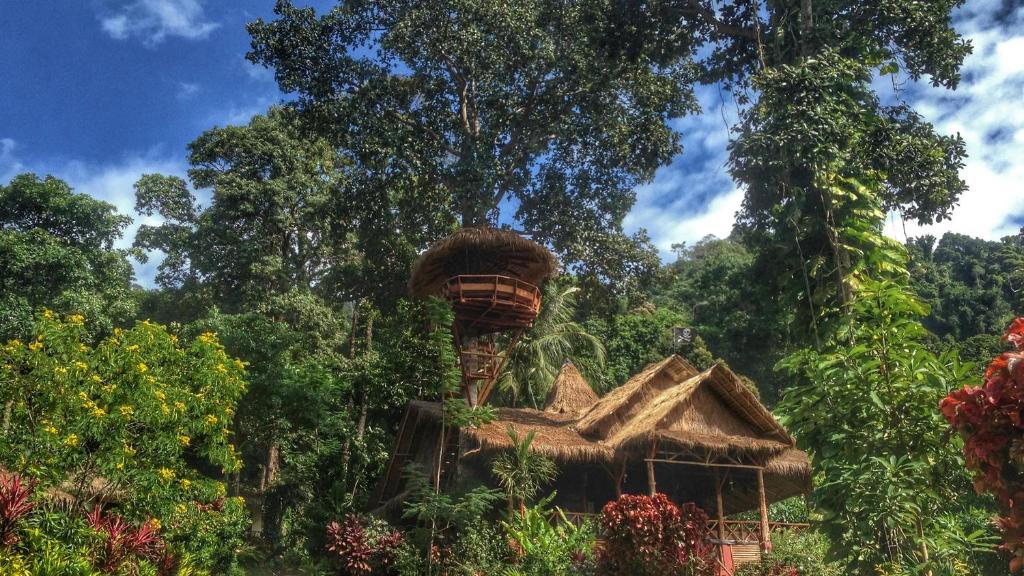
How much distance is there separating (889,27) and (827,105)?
86.8 inches

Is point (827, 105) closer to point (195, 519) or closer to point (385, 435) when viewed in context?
point (195, 519)

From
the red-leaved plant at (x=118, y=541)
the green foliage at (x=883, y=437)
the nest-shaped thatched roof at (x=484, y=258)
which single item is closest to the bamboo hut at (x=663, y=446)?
the nest-shaped thatched roof at (x=484, y=258)

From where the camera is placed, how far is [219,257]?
2089 cm

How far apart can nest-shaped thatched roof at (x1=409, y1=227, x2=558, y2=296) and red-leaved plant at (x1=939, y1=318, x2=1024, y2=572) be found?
30.9ft

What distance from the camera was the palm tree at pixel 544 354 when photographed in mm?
20578

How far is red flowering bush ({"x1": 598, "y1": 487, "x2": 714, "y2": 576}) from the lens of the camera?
6949mm

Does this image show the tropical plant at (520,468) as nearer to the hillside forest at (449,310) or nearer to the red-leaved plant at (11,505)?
the hillside forest at (449,310)

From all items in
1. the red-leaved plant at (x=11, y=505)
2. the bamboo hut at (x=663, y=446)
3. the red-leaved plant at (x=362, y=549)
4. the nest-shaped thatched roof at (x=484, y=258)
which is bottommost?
the red-leaved plant at (x=362, y=549)

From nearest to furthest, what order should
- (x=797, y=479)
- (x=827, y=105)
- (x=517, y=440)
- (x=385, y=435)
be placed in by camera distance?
(x=827, y=105) < (x=517, y=440) < (x=797, y=479) < (x=385, y=435)

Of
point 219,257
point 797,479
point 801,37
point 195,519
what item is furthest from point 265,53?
point 797,479

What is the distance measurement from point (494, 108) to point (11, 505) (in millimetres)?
10702

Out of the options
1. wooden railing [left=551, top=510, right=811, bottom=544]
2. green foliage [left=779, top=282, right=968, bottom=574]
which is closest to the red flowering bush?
green foliage [left=779, top=282, right=968, bottom=574]

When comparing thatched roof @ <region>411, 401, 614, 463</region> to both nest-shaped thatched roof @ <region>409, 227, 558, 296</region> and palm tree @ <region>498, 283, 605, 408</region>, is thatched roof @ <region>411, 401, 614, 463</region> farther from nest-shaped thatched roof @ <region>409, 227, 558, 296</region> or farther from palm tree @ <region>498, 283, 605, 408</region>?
palm tree @ <region>498, 283, 605, 408</region>

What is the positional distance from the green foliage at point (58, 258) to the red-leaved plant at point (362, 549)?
11504 millimetres
